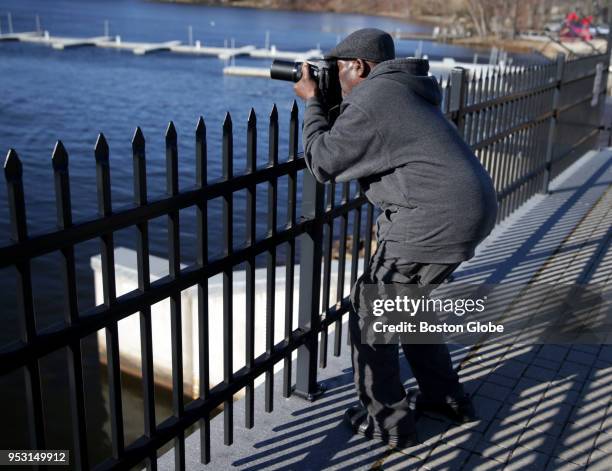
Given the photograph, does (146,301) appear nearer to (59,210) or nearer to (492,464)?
(59,210)

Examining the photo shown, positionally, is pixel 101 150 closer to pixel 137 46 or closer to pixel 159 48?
pixel 159 48

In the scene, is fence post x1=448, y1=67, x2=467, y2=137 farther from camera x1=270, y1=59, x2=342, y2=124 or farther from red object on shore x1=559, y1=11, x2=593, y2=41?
red object on shore x1=559, y1=11, x2=593, y2=41

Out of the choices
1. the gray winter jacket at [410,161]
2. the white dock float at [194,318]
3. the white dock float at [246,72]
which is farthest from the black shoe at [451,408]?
the white dock float at [246,72]

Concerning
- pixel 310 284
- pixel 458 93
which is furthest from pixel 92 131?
pixel 310 284

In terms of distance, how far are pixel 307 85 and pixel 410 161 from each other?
546 millimetres

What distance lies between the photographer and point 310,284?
11.2ft

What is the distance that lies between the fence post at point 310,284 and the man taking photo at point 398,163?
51cm

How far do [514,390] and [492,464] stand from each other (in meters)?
0.70

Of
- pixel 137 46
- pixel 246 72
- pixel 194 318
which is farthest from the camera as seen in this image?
pixel 137 46

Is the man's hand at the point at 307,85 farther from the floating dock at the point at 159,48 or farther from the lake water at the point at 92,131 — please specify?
the floating dock at the point at 159,48

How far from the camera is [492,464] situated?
301 centimetres

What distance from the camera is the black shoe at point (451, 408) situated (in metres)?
3.26

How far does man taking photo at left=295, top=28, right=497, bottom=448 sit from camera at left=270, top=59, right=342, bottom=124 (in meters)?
0.03

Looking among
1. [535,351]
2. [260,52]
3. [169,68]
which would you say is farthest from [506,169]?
[260,52]
